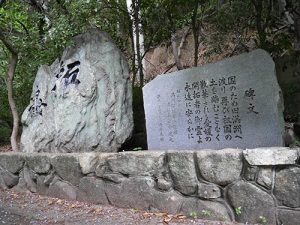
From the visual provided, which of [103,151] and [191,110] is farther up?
[191,110]

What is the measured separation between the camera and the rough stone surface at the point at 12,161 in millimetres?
5902

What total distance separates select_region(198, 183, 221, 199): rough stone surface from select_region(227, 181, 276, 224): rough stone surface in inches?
5.5

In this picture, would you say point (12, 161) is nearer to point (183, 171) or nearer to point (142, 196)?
point (142, 196)

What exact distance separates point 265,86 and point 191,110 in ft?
3.33

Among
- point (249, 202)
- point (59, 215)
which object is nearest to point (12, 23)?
point (59, 215)

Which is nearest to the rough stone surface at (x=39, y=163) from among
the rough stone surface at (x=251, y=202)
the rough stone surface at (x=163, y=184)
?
the rough stone surface at (x=163, y=184)

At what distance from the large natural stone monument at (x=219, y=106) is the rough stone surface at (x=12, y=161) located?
2.46m

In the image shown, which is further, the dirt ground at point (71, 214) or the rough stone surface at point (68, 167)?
the rough stone surface at point (68, 167)

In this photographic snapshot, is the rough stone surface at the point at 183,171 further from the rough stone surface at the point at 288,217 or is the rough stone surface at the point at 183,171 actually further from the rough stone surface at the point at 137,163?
the rough stone surface at the point at 288,217

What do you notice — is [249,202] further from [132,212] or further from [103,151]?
[103,151]

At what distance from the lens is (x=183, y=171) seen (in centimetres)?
400

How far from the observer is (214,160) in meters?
3.74

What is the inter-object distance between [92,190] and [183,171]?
1540 mm

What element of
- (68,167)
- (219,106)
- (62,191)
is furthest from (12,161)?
(219,106)
